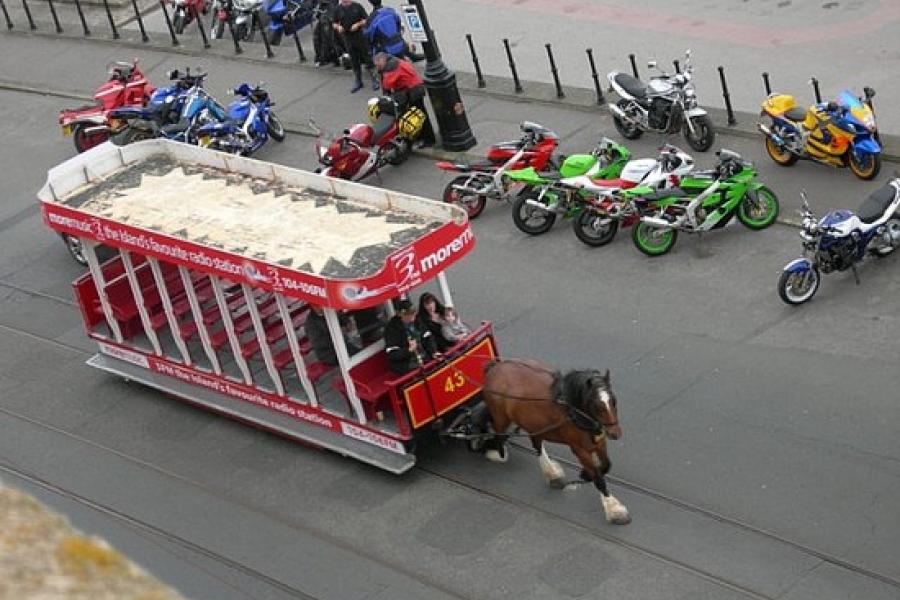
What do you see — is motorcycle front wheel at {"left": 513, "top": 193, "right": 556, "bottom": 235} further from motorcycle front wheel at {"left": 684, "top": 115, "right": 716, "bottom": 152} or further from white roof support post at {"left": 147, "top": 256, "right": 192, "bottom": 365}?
white roof support post at {"left": 147, "top": 256, "right": 192, "bottom": 365}

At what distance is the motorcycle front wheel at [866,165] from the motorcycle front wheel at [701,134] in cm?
197

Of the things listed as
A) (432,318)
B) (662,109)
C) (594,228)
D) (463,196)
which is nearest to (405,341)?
(432,318)

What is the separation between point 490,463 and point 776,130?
6657 millimetres

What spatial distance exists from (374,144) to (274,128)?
277 cm

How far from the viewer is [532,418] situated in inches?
477

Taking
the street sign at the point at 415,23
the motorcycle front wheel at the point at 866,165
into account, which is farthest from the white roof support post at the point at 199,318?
the motorcycle front wheel at the point at 866,165

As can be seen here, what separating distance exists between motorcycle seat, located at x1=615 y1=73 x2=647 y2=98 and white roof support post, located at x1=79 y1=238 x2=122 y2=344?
7.37 meters

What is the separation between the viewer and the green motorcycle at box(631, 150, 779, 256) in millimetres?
16297

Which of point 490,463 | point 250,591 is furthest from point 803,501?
point 250,591

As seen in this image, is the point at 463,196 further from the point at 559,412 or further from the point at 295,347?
the point at 559,412

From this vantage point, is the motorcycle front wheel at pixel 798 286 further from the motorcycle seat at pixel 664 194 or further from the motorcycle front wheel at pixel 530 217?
the motorcycle front wheel at pixel 530 217

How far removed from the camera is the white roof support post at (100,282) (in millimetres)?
15281

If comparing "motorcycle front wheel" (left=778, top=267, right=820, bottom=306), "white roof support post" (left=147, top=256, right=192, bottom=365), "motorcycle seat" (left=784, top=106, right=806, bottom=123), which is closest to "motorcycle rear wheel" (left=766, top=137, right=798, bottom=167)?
"motorcycle seat" (left=784, top=106, right=806, bottom=123)

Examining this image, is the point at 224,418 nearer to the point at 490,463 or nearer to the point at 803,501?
the point at 490,463
